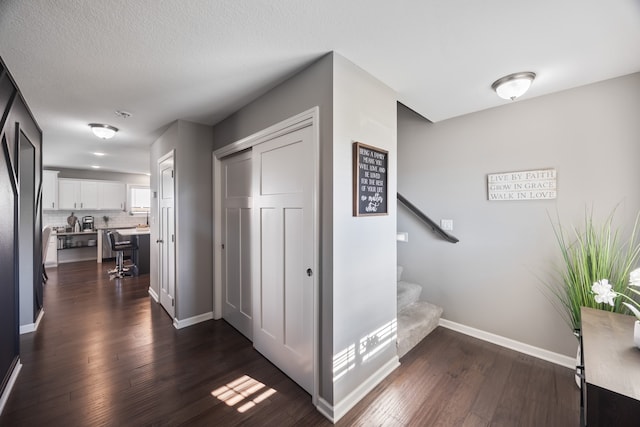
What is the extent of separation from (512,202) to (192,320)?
3767 mm

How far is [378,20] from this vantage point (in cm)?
140

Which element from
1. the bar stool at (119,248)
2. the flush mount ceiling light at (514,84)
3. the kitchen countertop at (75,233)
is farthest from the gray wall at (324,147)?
the kitchen countertop at (75,233)

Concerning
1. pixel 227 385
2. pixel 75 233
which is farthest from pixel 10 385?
pixel 75 233

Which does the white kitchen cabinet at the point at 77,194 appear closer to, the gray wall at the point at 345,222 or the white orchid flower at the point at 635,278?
the gray wall at the point at 345,222

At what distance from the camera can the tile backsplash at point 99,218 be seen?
637 centimetres

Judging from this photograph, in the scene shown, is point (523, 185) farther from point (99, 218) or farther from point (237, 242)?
point (99, 218)

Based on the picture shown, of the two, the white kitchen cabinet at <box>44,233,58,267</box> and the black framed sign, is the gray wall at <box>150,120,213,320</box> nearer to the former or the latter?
the black framed sign

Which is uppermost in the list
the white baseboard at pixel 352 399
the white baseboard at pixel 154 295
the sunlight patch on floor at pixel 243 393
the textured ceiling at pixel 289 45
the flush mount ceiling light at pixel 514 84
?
the textured ceiling at pixel 289 45

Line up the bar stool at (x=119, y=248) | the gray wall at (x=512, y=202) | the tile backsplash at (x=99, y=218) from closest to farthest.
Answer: the gray wall at (x=512, y=202)
the bar stool at (x=119, y=248)
the tile backsplash at (x=99, y=218)

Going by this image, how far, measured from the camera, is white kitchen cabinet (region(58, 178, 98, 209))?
20.4ft

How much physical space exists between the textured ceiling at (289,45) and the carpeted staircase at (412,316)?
2035mm

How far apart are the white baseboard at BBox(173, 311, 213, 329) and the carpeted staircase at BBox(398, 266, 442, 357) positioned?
7.62ft

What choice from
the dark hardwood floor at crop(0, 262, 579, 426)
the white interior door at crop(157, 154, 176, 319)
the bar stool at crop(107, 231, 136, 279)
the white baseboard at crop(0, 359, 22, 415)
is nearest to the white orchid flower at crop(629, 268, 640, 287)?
the dark hardwood floor at crop(0, 262, 579, 426)

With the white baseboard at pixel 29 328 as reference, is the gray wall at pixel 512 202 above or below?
above
